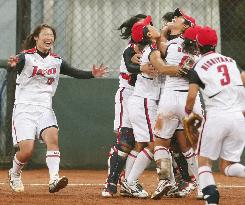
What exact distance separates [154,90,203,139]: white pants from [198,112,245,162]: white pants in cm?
127

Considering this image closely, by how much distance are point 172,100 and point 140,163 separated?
817 mm

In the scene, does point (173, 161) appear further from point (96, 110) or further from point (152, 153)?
point (96, 110)

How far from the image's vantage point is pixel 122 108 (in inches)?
391

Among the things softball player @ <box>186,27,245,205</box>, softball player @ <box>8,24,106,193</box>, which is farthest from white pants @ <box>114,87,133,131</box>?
softball player @ <box>186,27,245,205</box>

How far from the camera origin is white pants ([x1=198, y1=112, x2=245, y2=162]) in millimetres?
7758

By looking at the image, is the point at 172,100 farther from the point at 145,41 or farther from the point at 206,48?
the point at 206,48

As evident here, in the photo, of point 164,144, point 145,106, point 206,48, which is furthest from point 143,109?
point 206,48

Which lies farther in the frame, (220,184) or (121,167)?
(220,184)

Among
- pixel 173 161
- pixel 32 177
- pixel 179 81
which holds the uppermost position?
pixel 179 81

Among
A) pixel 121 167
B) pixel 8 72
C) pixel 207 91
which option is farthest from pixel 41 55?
pixel 8 72

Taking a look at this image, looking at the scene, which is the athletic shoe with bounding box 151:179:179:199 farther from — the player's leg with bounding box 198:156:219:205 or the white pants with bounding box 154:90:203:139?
the player's leg with bounding box 198:156:219:205

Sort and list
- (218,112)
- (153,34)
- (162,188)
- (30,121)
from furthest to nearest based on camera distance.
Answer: (30,121)
(153,34)
(162,188)
(218,112)

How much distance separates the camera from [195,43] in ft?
28.7

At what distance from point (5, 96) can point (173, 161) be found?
4.59m
